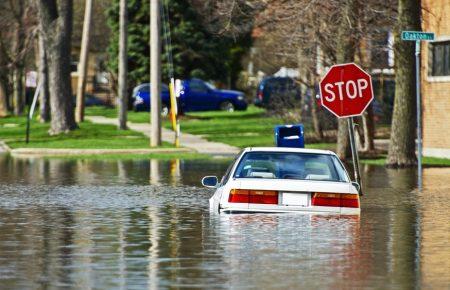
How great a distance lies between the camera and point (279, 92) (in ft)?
161

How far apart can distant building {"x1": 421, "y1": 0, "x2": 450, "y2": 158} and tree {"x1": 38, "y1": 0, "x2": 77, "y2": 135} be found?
16070 millimetres

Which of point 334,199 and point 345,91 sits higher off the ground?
point 345,91

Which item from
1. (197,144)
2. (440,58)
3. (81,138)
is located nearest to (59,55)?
(81,138)

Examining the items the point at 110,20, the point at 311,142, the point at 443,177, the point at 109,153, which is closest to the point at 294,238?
the point at 443,177

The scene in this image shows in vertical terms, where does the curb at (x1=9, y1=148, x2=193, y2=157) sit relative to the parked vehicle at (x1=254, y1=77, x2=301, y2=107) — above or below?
below

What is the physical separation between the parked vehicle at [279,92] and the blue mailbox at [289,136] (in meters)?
15.5

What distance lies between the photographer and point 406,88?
33906mm

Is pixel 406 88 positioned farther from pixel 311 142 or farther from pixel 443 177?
pixel 311 142

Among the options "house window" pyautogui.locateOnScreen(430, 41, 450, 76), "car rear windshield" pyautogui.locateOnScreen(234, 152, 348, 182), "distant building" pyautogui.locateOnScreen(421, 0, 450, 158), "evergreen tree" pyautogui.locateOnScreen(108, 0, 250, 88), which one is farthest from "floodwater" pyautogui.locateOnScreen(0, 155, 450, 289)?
"evergreen tree" pyautogui.locateOnScreen(108, 0, 250, 88)

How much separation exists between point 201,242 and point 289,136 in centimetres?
1410

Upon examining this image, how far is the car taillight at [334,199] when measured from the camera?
58.1 feet

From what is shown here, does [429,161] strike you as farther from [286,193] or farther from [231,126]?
[231,126]

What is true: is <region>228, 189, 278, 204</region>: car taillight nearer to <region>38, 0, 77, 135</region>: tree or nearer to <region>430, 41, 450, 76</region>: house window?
<region>430, 41, 450, 76</region>: house window

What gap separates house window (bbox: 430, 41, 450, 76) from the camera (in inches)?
1515
